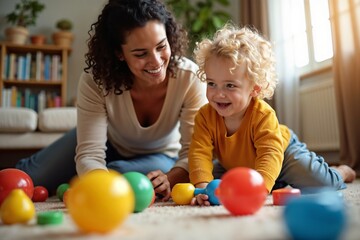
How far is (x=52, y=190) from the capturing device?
154cm

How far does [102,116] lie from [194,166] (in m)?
0.41

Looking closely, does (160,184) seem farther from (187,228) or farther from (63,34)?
(63,34)

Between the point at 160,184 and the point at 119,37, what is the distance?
0.51 metres

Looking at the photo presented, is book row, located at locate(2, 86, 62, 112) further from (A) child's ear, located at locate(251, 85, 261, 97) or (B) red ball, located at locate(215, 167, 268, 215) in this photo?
(B) red ball, located at locate(215, 167, 268, 215)

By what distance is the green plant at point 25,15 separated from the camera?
334cm

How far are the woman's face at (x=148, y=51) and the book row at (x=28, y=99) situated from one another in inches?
96.7

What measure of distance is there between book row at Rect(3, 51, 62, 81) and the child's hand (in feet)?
9.52

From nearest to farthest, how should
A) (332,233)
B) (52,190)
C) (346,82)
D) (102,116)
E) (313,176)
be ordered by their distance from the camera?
(332,233) → (313,176) → (102,116) → (52,190) → (346,82)

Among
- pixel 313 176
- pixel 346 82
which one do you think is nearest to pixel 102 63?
pixel 313 176

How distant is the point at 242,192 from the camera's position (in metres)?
0.67

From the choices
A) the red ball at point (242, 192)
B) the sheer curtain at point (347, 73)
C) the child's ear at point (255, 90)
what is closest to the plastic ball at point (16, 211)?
the red ball at point (242, 192)

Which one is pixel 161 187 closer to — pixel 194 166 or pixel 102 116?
pixel 194 166

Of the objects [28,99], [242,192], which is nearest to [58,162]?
[242,192]

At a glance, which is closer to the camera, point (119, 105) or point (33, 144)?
point (119, 105)
